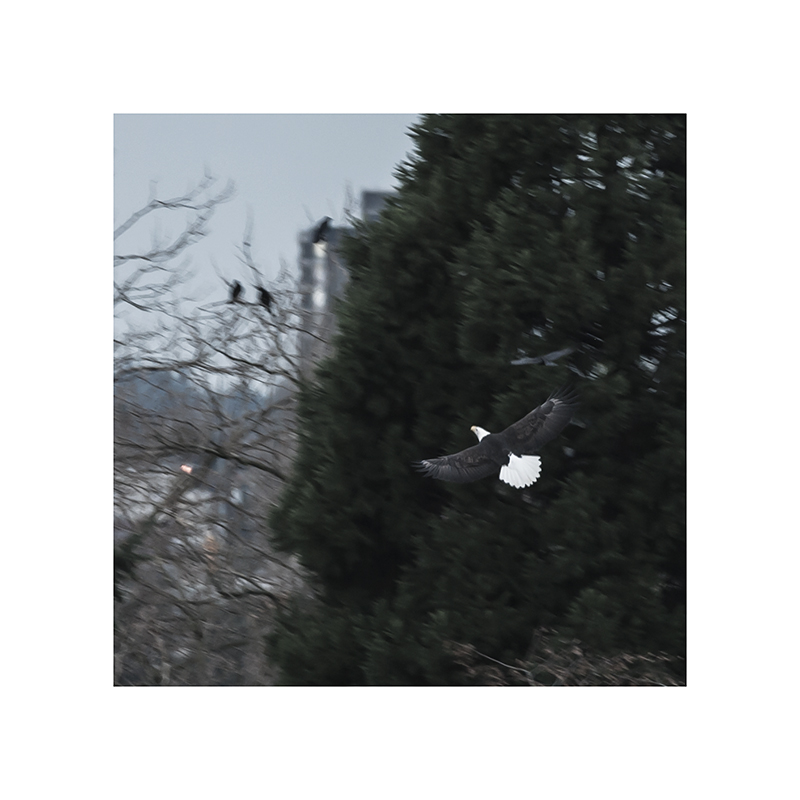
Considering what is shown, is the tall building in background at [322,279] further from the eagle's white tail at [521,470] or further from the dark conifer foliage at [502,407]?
the eagle's white tail at [521,470]

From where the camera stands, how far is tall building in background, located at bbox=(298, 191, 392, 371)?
3.32m

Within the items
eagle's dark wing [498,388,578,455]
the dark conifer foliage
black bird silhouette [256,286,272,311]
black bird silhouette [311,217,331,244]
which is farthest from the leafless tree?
eagle's dark wing [498,388,578,455]

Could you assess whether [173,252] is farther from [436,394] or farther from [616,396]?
[616,396]

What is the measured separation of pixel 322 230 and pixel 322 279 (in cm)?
31

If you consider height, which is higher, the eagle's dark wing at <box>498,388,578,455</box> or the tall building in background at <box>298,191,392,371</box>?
the tall building in background at <box>298,191,392,371</box>

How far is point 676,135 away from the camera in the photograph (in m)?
3.06

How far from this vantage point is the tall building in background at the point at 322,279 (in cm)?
332

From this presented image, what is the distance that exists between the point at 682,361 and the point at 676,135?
0.91 meters

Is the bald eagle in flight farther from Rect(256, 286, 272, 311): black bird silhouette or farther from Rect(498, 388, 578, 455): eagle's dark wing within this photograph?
Rect(256, 286, 272, 311): black bird silhouette

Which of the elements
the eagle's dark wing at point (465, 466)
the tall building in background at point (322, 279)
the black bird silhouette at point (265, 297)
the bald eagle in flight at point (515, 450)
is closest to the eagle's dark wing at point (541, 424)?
the bald eagle in flight at point (515, 450)

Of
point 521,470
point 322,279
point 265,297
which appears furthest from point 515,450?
point 265,297

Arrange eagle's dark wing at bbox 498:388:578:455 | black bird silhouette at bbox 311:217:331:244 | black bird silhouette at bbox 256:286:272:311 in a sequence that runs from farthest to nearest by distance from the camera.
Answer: black bird silhouette at bbox 256:286:272:311
black bird silhouette at bbox 311:217:331:244
eagle's dark wing at bbox 498:388:578:455

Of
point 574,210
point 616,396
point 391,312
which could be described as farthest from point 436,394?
point 574,210

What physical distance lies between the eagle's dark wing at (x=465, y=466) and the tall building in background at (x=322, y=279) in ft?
2.49
